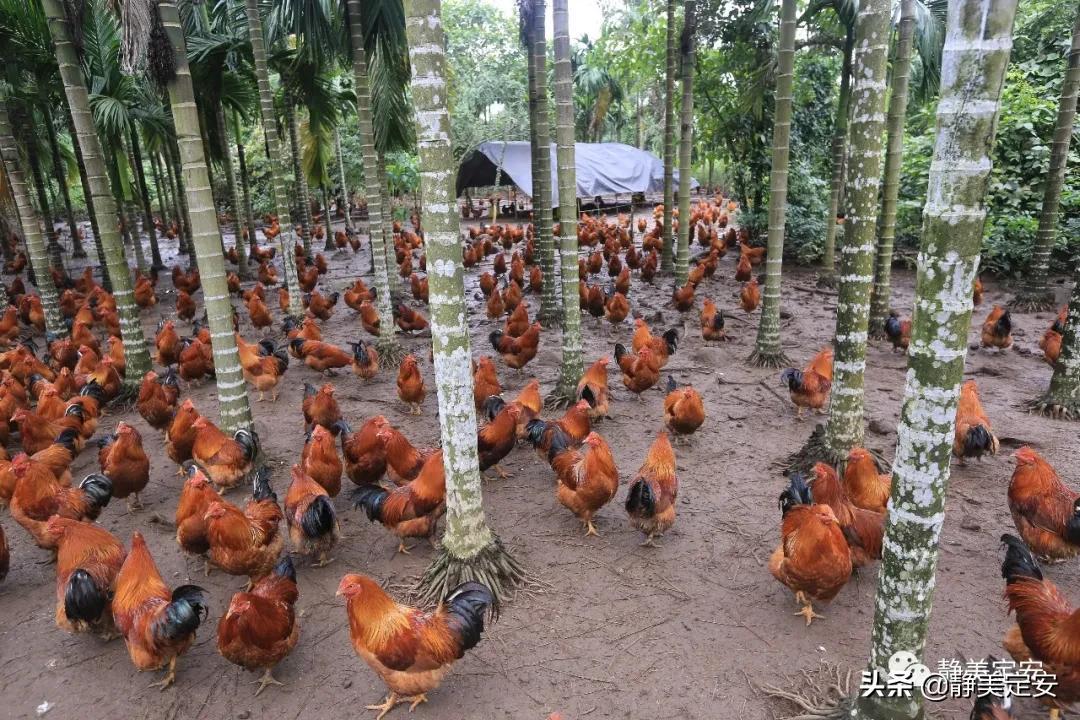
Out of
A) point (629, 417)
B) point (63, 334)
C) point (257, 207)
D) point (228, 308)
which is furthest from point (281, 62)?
point (257, 207)

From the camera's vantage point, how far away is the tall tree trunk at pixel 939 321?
7.64ft

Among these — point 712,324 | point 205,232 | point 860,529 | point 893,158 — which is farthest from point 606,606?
point 893,158

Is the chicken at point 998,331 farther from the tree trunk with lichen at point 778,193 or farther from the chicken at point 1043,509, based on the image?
the chicken at point 1043,509

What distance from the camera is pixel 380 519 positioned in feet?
18.8

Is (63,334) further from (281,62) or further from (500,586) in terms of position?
(500,586)

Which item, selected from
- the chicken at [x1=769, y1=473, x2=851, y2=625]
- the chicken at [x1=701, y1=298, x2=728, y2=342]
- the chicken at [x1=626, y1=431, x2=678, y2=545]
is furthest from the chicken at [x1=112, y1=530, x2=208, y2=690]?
the chicken at [x1=701, y1=298, x2=728, y2=342]

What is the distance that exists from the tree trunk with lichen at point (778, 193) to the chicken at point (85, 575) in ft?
28.4

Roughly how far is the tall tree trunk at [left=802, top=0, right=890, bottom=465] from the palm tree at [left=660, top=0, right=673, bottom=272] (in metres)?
6.70

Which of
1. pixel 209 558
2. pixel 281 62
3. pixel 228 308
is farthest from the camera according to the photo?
pixel 281 62

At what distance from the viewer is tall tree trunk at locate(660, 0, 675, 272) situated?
1176cm

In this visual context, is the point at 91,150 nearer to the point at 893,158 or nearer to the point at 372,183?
the point at 372,183

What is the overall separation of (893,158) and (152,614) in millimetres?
10667

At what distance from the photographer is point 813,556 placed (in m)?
4.45

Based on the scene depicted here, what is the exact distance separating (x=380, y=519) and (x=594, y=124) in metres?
37.3
